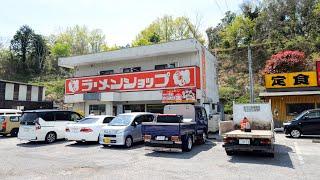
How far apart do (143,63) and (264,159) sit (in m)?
14.2

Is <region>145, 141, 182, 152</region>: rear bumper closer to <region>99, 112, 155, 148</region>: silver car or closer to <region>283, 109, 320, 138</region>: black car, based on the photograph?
<region>99, 112, 155, 148</region>: silver car

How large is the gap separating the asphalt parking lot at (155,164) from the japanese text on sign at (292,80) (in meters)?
9.79

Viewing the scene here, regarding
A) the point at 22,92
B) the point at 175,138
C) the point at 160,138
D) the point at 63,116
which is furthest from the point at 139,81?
the point at 22,92

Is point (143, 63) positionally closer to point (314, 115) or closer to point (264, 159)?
point (314, 115)

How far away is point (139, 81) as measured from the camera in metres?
21.0

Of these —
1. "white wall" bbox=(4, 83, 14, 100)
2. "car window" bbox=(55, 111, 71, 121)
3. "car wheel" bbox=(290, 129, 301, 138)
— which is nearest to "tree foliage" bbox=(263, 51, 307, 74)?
"car wheel" bbox=(290, 129, 301, 138)

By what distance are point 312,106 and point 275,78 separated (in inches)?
128

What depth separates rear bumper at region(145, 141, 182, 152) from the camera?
11.6 metres

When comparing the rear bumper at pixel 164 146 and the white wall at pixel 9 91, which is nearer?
the rear bumper at pixel 164 146

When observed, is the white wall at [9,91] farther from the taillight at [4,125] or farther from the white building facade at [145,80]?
the taillight at [4,125]

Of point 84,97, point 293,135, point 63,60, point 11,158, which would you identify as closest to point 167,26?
point 63,60

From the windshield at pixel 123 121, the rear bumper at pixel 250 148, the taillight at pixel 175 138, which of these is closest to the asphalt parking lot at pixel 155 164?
the rear bumper at pixel 250 148

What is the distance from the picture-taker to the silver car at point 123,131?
13.2m

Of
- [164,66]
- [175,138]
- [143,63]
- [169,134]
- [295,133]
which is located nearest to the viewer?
[175,138]
